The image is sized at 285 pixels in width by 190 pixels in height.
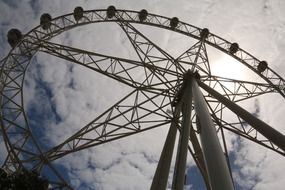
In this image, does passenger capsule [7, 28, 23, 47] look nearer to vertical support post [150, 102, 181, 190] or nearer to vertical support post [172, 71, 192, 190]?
vertical support post [150, 102, 181, 190]

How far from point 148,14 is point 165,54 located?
693 cm

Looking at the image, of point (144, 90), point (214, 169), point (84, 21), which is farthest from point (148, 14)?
point (214, 169)

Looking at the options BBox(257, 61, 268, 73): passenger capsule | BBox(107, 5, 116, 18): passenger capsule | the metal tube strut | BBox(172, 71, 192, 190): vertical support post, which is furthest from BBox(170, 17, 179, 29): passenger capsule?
the metal tube strut

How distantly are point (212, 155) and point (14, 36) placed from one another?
55.6 feet

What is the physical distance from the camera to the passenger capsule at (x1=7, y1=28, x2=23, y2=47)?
19.6m

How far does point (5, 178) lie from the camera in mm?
11906

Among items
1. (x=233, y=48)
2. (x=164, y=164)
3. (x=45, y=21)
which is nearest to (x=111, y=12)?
(x=45, y=21)

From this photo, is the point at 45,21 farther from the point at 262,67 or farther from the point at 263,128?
the point at 263,128

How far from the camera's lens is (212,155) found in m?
8.12

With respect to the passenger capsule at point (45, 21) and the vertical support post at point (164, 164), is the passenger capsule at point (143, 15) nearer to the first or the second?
the passenger capsule at point (45, 21)

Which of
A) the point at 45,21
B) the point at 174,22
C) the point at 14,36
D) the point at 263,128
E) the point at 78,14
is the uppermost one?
the point at 174,22

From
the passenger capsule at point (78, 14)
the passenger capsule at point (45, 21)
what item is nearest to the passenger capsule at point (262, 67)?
the passenger capsule at point (78, 14)

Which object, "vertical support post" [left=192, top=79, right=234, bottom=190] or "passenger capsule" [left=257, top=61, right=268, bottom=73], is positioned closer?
"vertical support post" [left=192, top=79, right=234, bottom=190]

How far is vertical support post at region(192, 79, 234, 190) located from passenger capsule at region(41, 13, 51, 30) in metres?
14.7
